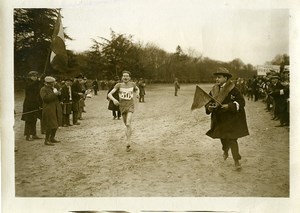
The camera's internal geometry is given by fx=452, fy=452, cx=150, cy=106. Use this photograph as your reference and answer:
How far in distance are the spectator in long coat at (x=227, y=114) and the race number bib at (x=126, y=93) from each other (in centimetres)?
31

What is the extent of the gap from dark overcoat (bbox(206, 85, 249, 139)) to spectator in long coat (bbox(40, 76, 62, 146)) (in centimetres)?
62

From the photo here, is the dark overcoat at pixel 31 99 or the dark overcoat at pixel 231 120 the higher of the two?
the dark overcoat at pixel 31 99

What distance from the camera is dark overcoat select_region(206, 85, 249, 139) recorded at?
5.86 feet

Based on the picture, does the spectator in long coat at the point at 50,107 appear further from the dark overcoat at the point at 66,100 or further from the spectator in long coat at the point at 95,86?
the spectator in long coat at the point at 95,86

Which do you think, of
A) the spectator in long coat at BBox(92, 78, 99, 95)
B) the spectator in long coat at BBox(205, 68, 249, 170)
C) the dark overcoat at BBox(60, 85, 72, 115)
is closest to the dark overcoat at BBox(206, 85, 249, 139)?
the spectator in long coat at BBox(205, 68, 249, 170)

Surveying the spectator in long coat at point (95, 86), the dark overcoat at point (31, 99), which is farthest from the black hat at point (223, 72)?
the dark overcoat at point (31, 99)

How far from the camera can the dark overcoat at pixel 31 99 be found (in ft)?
6.00

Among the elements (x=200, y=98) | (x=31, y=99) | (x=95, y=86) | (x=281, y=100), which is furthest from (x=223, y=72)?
(x=31, y=99)

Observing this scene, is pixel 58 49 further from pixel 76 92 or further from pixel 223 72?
pixel 223 72

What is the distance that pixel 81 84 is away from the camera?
6.11ft

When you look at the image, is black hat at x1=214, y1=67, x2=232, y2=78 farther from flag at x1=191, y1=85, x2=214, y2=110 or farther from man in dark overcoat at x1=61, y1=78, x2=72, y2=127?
man in dark overcoat at x1=61, y1=78, x2=72, y2=127

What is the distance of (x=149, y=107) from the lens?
5.99 feet

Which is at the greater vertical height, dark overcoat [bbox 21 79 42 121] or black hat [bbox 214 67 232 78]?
black hat [bbox 214 67 232 78]

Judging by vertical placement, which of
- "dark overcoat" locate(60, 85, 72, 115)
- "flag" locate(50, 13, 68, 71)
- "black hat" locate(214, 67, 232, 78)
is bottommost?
"dark overcoat" locate(60, 85, 72, 115)
